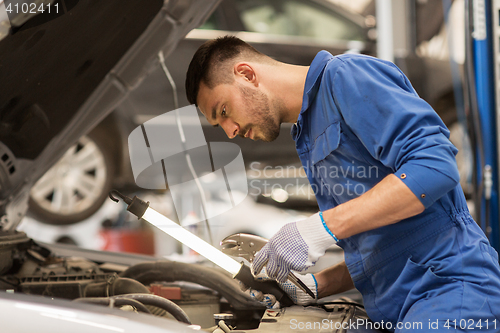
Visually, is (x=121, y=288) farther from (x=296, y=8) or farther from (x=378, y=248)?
(x=296, y=8)

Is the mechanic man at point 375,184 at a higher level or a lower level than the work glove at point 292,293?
higher

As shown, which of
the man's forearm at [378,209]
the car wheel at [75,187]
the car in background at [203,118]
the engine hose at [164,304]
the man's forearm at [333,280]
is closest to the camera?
the man's forearm at [378,209]

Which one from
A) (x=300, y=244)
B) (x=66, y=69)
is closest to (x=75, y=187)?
(x=66, y=69)

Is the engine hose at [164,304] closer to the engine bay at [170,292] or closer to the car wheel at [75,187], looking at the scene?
the engine bay at [170,292]

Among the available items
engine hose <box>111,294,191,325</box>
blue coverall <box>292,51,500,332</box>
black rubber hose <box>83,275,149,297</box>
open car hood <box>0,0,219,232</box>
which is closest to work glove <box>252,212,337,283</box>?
blue coverall <box>292,51,500,332</box>

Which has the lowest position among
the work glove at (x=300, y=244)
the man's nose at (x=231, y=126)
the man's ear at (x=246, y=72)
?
the work glove at (x=300, y=244)

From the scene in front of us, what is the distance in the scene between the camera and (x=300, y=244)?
0.76m

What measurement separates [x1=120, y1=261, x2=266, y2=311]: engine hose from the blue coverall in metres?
0.39

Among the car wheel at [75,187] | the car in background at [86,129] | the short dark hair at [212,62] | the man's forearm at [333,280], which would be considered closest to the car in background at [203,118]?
the car wheel at [75,187]

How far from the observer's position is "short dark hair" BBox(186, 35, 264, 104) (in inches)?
37.5

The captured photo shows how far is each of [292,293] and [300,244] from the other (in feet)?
1.01

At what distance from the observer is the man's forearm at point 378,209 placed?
0.66 m

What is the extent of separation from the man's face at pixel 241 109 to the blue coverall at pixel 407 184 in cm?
9

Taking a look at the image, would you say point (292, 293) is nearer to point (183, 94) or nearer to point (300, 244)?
point (300, 244)
